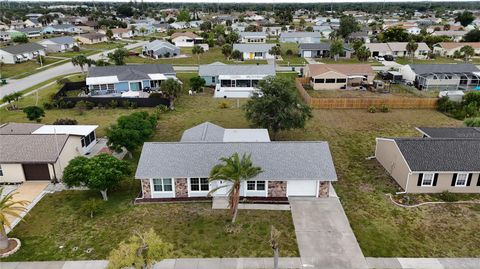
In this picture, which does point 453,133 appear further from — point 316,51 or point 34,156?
point 316,51

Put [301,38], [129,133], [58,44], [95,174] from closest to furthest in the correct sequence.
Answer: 1. [95,174]
2. [129,133]
3. [58,44]
4. [301,38]

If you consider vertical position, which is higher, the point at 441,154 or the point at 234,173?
the point at 234,173

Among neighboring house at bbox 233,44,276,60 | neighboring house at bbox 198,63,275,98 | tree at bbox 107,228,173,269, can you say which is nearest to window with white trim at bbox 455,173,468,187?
tree at bbox 107,228,173,269

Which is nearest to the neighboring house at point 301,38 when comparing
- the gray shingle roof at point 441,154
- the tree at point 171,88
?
the tree at point 171,88

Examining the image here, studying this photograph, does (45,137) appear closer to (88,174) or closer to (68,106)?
(88,174)

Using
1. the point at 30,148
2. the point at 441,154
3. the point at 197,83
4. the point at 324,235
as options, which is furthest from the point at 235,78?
the point at 324,235

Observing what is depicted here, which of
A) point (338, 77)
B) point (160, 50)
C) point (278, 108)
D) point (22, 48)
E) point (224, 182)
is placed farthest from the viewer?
point (160, 50)

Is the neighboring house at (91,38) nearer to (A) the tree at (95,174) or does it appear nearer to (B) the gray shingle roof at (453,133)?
(A) the tree at (95,174)
